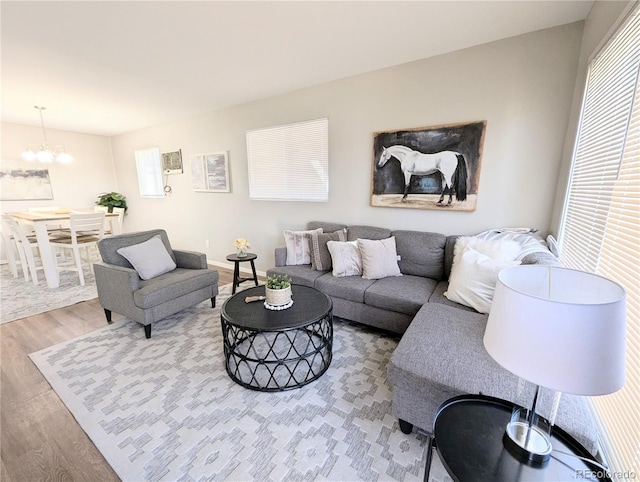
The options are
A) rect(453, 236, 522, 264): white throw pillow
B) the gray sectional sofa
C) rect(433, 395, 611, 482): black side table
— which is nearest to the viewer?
rect(433, 395, 611, 482): black side table

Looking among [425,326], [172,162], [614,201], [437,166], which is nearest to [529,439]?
[425,326]

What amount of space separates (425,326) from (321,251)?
4.92 feet

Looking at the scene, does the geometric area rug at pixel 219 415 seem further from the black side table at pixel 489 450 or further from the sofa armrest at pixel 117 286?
the black side table at pixel 489 450

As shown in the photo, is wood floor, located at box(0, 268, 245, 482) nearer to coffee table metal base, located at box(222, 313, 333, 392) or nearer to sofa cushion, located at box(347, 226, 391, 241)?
coffee table metal base, located at box(222, 313, 333, 392)

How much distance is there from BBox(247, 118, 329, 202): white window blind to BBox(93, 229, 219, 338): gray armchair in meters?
1.43

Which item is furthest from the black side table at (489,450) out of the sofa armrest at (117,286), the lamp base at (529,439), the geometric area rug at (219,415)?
the sofa armrest at (117,286)

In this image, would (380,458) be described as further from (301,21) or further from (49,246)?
(49,246)

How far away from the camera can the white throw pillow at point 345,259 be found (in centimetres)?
271

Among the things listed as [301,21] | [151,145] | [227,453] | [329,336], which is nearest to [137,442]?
[227,453]

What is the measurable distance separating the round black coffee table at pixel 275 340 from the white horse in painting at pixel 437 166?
5.31 feet

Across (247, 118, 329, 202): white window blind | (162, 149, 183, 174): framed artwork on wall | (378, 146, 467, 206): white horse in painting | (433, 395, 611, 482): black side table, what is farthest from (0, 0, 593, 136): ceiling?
(433, 395, 611, 482): black side table

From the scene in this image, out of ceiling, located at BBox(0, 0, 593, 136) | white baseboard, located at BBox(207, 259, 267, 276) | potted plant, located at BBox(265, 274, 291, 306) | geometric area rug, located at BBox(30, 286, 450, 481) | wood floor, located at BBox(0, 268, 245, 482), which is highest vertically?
ceiling, located at BBox(0, 0, 593, 136)

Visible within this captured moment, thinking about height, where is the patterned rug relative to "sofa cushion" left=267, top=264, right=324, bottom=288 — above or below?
below

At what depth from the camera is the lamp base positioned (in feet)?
2.72
